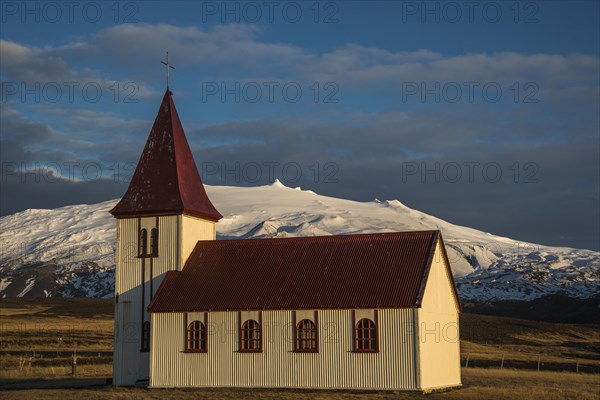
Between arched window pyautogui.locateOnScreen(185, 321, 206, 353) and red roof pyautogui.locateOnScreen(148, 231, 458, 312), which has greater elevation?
red roof pyautogui.locateOnScreen(148, 231, 458, 312)

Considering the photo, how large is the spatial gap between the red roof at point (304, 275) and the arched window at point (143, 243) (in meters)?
1.94

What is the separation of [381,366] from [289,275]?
5906 millimetres

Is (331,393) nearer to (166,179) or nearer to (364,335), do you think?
(364,335)

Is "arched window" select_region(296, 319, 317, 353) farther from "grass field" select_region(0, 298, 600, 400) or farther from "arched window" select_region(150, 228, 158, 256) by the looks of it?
"arched window" select_region(150, 228, 158, 256)

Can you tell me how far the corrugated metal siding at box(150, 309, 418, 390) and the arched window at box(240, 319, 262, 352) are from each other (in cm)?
28

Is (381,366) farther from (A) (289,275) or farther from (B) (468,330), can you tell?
(B) (468,330)

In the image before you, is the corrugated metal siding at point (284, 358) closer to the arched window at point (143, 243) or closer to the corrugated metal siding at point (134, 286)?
the corrugated metal siding at point (134, 286)

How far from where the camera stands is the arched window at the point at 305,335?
3506 cm

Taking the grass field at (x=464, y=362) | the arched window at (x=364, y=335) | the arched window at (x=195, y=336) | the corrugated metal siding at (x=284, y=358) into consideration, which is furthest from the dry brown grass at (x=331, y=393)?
the arched window at (x=195, y=336)

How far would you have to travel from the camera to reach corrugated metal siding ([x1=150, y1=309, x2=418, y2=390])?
33625 mm

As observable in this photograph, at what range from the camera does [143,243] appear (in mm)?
Result: 40375

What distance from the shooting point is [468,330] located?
83188mm

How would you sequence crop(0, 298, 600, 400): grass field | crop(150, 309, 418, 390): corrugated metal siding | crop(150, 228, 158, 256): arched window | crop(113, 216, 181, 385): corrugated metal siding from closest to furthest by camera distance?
1. crop(0, 298, 600, 400): grass field
2. crop(150, 309, 418, 390): corrugated metal siding
3. crop(113, 216, 181, 385): corrugated metal siding
4. crop(150, 228, 158, 256): arched window

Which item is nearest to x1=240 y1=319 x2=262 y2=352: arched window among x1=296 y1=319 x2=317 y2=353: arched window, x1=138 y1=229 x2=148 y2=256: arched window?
x1=296 y1=319 x2=317 y2=353: arched window
